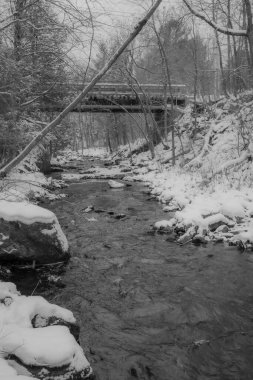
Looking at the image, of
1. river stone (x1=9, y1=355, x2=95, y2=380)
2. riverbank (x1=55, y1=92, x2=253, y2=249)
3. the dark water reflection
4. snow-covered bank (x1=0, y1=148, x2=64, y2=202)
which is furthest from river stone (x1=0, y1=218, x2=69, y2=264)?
snow-covered bank (x1=0, y1=148, x2=64, y2=202)

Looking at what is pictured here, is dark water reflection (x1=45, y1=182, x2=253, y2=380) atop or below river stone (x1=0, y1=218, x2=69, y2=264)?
below

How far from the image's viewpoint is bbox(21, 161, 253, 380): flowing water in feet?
14.1

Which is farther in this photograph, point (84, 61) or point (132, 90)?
point (132, 90)

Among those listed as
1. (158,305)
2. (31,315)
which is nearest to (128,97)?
(158,305)

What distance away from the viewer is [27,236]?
7016 millimetres

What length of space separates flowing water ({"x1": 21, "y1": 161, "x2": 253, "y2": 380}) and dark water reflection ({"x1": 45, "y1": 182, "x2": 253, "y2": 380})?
13mm

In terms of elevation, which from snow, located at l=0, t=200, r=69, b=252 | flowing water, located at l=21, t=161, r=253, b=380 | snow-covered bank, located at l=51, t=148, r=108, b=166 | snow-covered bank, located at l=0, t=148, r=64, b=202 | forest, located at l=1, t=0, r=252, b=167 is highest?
forest, located at l=1, t=0, r=252, b=167

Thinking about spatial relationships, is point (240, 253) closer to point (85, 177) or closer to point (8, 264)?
point (8, 264)

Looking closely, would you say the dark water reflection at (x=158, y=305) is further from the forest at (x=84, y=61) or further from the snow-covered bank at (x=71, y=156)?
A: the snow-covered bank at (x=71, y=156)

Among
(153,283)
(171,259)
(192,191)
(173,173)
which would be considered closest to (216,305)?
(153,283)

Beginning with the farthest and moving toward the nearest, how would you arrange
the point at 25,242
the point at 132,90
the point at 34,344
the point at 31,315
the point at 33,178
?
the point at 132,90 → the point at 33,178 → the point at 25,242 → the point at 31,315 → the point at 34,344

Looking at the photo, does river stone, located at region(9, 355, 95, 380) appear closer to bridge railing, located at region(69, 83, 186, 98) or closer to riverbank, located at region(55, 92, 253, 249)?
riverbank, located at region(55, 92, 253, 249)

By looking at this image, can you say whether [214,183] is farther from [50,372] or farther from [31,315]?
[50,372]

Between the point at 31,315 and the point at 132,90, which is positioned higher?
the point at 132,90
